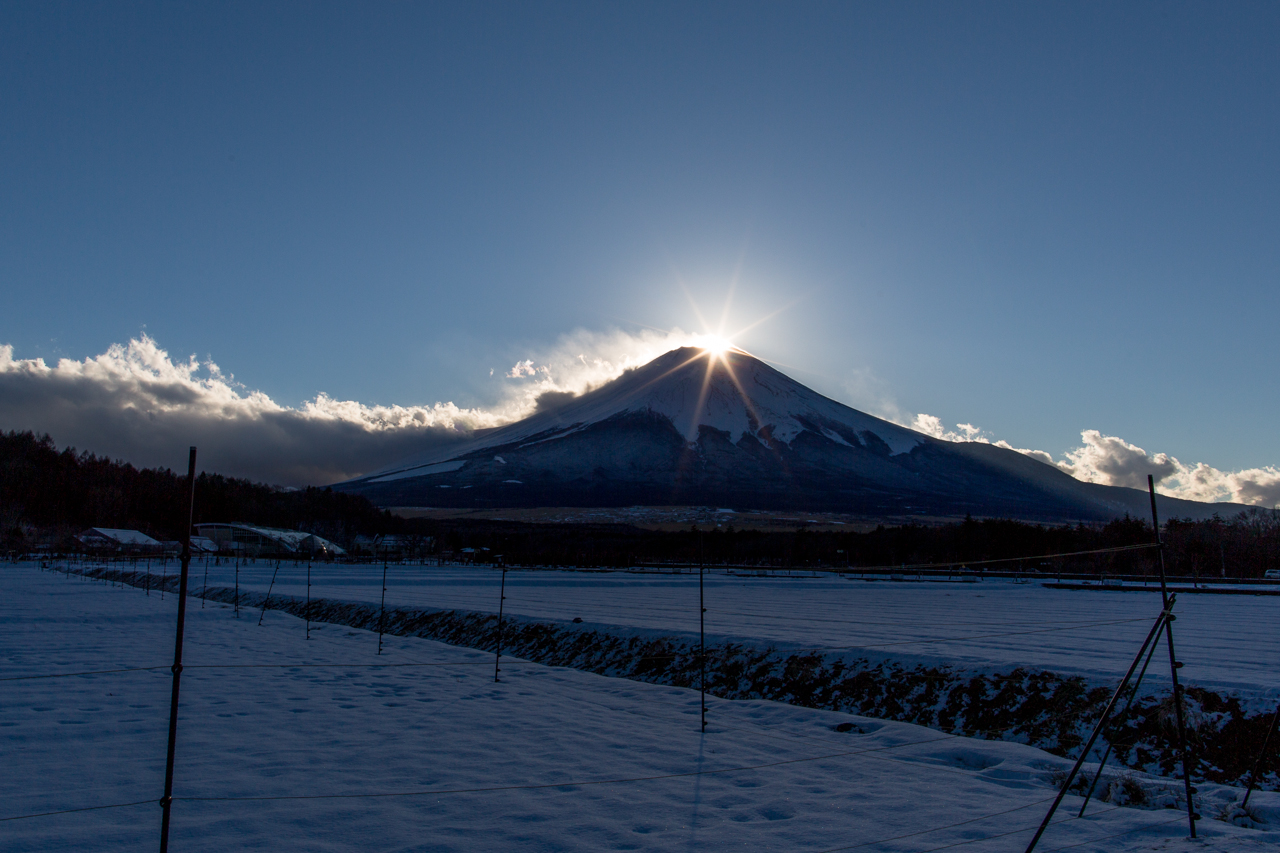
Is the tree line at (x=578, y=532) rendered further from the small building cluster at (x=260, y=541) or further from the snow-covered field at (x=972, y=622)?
the snow-covered field at (x=972, y=622)

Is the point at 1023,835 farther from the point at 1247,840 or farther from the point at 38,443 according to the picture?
the point at 38,443

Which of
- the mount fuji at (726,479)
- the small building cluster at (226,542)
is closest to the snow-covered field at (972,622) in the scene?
the small building cluster at (226,542)

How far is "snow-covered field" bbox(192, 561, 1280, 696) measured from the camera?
11.4m

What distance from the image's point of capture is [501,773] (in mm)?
7145

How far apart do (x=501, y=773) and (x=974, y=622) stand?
49.5 feet

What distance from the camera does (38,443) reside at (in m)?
121

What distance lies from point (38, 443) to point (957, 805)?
151234 millimetres

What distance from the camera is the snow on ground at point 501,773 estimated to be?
558cm

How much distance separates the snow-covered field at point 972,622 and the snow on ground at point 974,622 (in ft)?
0.09

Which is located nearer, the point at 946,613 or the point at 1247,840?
the point at 1247,840

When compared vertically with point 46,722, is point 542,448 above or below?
above

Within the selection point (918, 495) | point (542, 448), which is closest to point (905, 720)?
point (918, 495)

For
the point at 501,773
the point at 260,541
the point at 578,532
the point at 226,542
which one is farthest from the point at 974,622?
the point at 226,542

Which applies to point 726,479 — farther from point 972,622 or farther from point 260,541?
point 972,622
